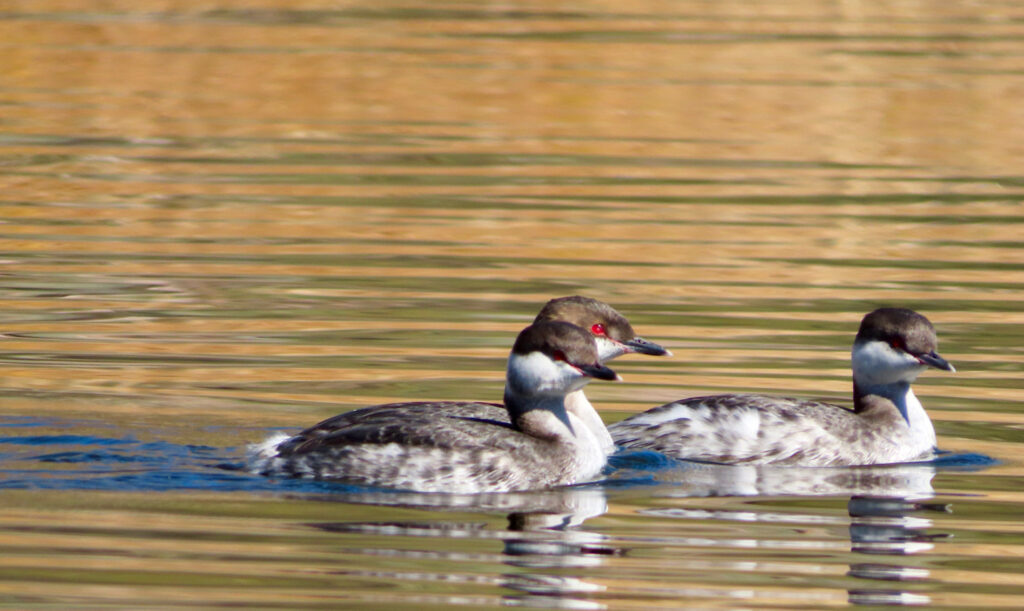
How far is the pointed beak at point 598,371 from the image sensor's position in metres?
10.3

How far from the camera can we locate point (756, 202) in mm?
19828

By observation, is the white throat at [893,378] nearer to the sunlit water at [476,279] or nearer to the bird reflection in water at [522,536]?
the sunlit water at [476,279]

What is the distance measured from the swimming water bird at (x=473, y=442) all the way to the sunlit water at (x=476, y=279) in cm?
14

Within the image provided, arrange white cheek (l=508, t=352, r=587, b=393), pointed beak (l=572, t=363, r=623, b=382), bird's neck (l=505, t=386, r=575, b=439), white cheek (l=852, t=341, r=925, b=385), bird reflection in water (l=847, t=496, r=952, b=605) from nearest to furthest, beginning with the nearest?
bird reflection in water (l=847, t=496, r=952, b=605) → pointed beak (l=572, t=363, r=623, b=382) → white cheek (l=508, t=352, r=587, b=393) → bird's neck (l=505, t=386, r=575, b=439) → white cheek (l=852, t=341, r=925, b=385)

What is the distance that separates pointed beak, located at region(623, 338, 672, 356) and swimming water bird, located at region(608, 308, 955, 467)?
320 mm

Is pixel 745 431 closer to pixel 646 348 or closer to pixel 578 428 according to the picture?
pixel 646 348

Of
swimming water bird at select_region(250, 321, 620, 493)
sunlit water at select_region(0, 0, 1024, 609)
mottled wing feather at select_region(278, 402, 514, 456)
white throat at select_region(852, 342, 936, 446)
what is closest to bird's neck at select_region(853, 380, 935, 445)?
white throat at select_region(852, 342, 936, 446)

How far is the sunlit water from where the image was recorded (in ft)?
29.4

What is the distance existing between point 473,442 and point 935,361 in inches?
A: 112

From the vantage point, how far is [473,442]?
10.4m

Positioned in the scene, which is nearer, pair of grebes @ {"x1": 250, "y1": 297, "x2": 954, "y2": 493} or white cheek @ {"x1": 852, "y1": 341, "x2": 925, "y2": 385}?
pair of grebes @ {"x1": 250, "y1": 297, "x2": 954, "y2": 493}

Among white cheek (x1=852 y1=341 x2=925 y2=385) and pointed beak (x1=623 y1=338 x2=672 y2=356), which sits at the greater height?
pointed beak (x1=623 y1=338 x2=672 y2=356)

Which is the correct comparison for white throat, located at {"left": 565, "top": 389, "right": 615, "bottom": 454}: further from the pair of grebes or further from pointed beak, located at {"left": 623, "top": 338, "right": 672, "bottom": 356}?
pointed beak, located at {"left": 623, "top": 338, "right": 672, "bottom": 356}

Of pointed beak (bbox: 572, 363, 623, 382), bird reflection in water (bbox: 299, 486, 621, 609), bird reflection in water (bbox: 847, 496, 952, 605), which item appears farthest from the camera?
pointed beak (bbox: 572, 363, 623, 382)
